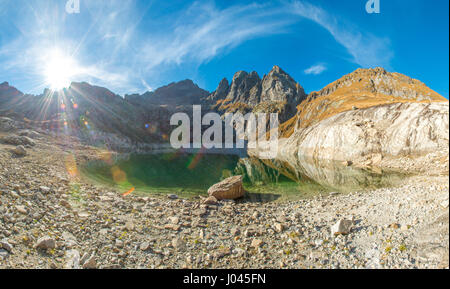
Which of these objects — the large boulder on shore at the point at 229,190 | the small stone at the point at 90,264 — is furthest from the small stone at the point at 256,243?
the large boulder on shore at the point at 229,190

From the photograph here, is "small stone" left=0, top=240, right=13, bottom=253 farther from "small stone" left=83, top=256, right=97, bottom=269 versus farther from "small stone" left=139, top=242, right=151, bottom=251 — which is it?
"small stone" left=139, top=242, right=151, bottom=251

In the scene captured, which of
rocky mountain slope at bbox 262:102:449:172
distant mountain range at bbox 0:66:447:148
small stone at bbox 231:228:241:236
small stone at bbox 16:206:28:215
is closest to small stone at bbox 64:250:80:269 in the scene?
small stone at bbox 16:206:28:215

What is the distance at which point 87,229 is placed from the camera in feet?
28.2

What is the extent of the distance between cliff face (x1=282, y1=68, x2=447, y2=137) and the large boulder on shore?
7301 centimetres

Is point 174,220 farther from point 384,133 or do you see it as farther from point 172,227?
point 384,133

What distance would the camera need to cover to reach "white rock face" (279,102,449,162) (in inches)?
1183

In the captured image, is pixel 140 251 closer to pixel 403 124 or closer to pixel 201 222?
pixel 201 222

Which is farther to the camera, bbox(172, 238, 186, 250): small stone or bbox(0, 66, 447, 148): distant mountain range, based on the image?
bbox(0, 66, 447, 148): distant mountain range

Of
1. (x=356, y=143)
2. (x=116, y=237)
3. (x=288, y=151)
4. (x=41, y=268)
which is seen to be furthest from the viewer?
(x=288, y=151)

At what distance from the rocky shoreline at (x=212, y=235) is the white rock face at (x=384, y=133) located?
29207mm

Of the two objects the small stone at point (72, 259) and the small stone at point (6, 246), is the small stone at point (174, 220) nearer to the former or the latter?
the small stone at point (72, 259)

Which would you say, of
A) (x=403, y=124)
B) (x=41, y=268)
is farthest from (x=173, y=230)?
(x=403, y=124)

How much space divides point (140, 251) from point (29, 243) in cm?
362
